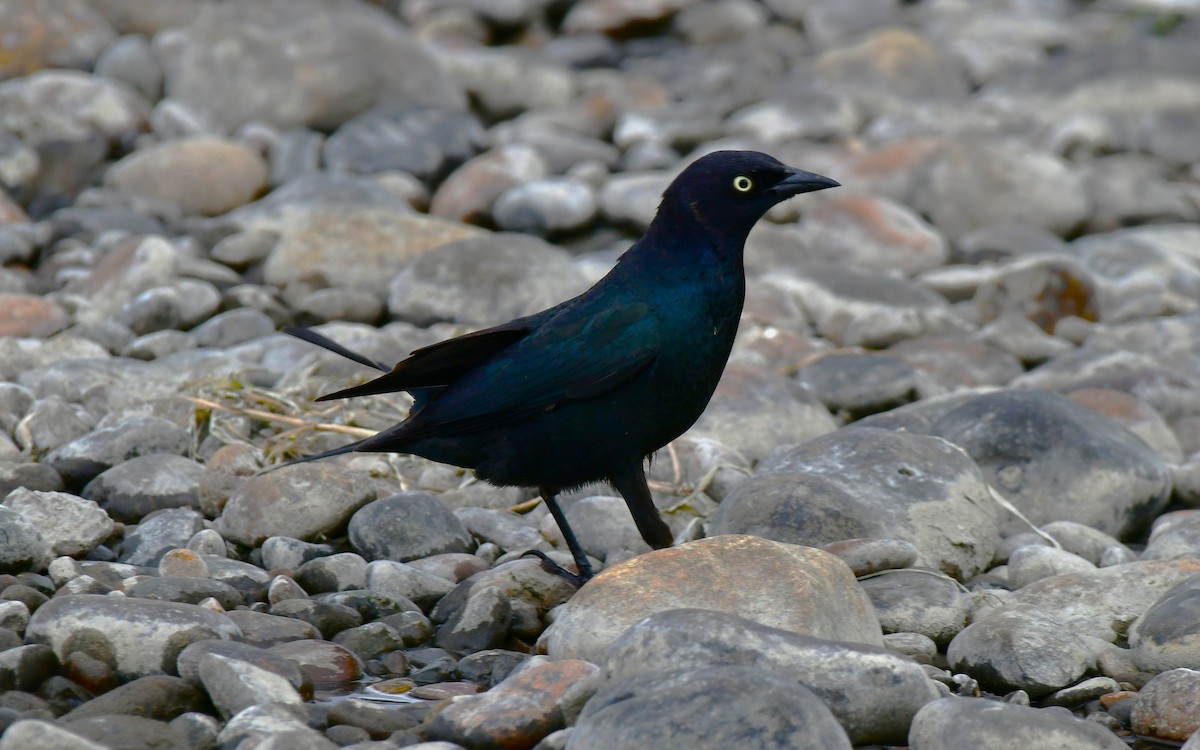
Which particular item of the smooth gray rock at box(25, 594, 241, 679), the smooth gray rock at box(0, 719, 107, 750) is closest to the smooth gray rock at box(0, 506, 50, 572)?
the smooth gray rock at box(25, 594, 241, 679)

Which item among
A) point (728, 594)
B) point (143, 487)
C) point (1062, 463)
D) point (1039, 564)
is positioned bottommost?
point (1062, 463)

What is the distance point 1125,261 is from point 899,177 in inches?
72.0

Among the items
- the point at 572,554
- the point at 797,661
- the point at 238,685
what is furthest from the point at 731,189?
the point at 238,685

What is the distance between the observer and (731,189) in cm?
466

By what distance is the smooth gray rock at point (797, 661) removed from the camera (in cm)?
327

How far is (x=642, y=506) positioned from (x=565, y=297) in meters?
3.57

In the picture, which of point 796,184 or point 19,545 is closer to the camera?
point 19,545

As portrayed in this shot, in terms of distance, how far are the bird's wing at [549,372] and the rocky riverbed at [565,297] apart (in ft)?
1.52

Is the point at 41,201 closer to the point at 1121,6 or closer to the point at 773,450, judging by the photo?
the point at 773,450

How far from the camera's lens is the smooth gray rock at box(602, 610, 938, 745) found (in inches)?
→ 129

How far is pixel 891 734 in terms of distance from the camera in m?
3.37

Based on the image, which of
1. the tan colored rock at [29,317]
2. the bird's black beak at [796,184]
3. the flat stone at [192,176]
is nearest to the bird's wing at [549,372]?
the bird's black beak at [796,184]

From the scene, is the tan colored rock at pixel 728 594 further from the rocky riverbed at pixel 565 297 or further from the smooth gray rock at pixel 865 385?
the smooth gray rock at pixel 865 385

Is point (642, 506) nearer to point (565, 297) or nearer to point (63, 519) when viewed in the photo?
point (63, 519)
